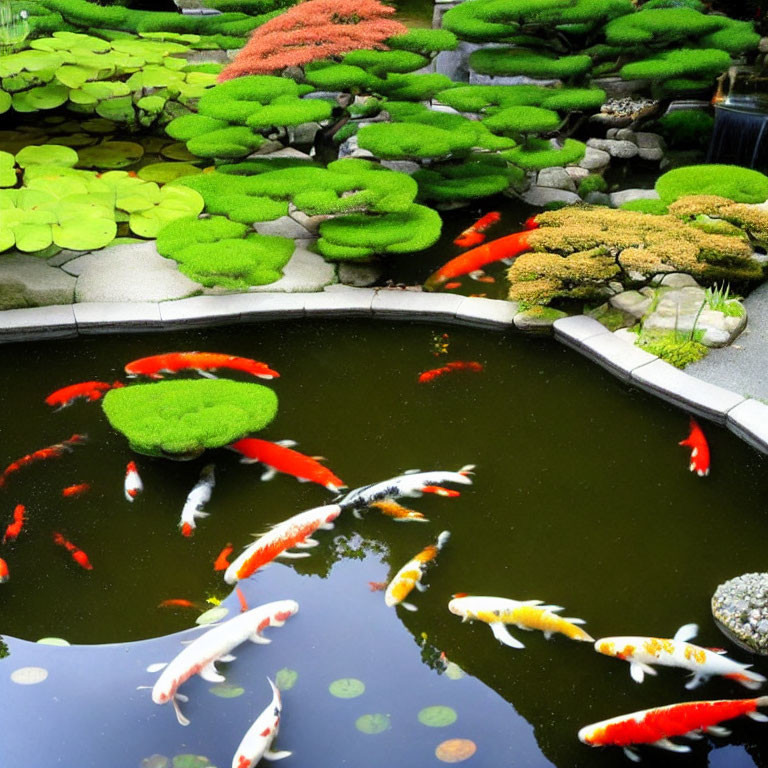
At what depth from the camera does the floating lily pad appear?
131 inches

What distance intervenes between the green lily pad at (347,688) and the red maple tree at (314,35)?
5.48 meters

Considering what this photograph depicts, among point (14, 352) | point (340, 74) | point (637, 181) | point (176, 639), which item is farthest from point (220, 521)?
point (637, 181)

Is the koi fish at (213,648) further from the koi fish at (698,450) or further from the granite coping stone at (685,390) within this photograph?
the granite coping stone at (685,390)

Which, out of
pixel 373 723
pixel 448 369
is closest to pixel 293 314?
pixel 448 369

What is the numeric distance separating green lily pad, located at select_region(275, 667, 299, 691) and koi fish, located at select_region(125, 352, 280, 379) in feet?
7.37

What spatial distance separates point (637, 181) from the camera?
8828 millimetres

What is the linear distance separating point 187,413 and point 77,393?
972mm

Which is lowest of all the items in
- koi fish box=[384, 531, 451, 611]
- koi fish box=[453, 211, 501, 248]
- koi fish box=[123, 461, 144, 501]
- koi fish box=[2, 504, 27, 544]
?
koi fish box=[2, 504, 27, 544]

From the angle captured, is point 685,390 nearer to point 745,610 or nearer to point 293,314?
point 745,610

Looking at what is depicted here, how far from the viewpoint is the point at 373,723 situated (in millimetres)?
3312

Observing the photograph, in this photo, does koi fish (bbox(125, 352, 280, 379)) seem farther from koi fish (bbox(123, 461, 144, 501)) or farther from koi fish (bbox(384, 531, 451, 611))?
koi fish (bbox(384, 531, 451, 611))

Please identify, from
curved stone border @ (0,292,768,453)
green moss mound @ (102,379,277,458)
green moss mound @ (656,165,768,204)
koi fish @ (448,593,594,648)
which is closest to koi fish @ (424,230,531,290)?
curved stone border @ (0,292,768,453)

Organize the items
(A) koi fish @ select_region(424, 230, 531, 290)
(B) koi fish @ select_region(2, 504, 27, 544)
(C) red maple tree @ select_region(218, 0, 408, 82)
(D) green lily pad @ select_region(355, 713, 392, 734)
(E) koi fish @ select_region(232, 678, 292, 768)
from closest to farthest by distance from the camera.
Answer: (E) koi fish @ select_region(232, 678, 292, 768) → (D) green lily pad @ select_region(355, 713, 392, 734) → (B) koi fish @ select_region(2, 504, 27, 544) → (A) koi fish @ select_region(424, 230, 531, 290) → (C) red maple tree @ select_region(218, 0, 408, 82)

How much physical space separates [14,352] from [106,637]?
275 centimetres
